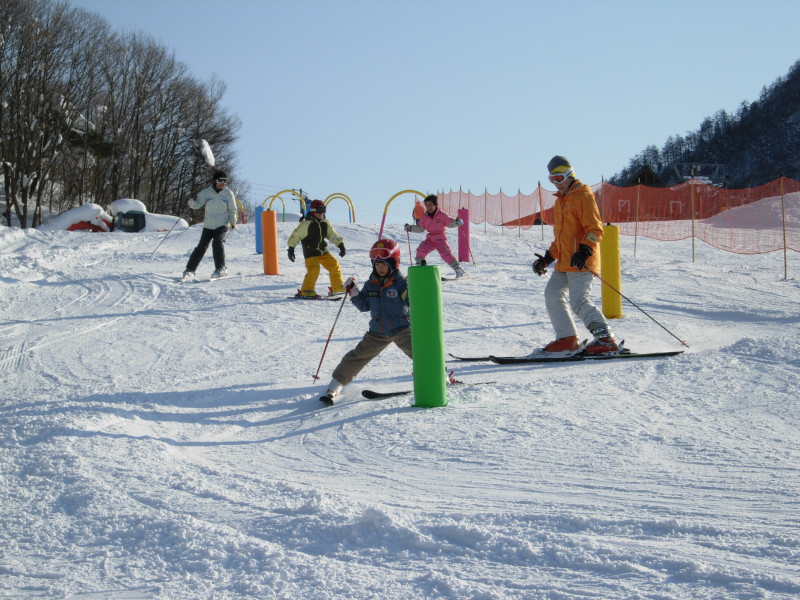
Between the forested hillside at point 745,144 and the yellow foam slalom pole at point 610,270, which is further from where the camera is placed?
the forested hillside at point 745,144

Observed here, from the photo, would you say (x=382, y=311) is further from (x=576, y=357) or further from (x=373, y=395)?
(x=576, y=357)

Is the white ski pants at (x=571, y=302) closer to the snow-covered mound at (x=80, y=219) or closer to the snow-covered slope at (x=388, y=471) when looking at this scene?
the snow-covered slope at (x=388, y=471)

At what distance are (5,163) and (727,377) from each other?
31.4 meters

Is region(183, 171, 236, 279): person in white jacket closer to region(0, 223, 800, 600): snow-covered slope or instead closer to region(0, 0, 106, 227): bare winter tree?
region(0, 223, 800, 600): snow-covered slope

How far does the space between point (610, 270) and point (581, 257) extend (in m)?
3.17

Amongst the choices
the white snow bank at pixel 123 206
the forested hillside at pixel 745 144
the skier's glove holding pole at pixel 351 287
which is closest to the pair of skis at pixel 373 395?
the skier's glove holding pole at pixel 351 287

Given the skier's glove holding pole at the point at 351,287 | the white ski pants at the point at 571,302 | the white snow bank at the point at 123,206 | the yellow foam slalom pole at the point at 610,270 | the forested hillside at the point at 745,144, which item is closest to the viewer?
the skier's glove holding pole at the point at 351,287

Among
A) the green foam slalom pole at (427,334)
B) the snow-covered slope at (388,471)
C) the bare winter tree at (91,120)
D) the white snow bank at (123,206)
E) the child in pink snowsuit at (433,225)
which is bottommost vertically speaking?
the snow-covered slope at (388,471)

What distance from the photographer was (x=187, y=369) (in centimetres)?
682

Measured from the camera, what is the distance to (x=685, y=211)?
90.8 feet

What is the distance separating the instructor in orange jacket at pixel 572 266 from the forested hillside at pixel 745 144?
3128 inches

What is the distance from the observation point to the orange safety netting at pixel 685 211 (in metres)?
20.7

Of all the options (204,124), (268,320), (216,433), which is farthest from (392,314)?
(204,124)

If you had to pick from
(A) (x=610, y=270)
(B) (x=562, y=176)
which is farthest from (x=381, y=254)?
(A) (x=610, y=270)
